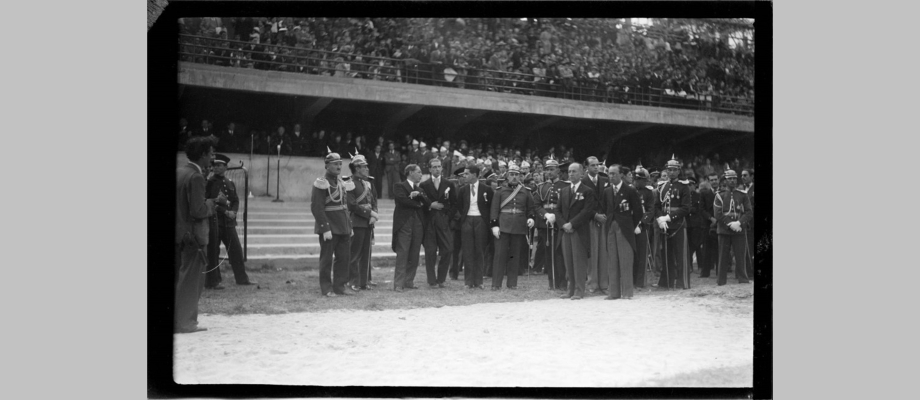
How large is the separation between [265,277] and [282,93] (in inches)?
77.1

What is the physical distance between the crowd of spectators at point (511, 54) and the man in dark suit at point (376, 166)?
0.86 m

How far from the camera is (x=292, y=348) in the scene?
7.30m

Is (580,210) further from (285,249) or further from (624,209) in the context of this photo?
(285,249)

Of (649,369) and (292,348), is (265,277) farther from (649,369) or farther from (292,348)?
(649,369)

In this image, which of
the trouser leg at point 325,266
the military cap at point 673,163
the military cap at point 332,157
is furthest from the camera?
the military cap at point 673,163

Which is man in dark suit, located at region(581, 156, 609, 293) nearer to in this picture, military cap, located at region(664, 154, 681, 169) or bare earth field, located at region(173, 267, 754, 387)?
military cap, located at region(664, 154, 681, 169)

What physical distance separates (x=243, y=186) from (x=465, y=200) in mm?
2922

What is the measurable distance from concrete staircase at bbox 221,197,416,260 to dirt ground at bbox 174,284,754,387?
2.67ft

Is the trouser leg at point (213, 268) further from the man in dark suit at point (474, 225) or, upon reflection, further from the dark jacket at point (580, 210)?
the dark jacket at point (580, 210)

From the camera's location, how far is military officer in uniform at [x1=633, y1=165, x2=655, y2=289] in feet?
31.1

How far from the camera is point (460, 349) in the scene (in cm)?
735

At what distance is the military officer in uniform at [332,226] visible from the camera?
853 cm

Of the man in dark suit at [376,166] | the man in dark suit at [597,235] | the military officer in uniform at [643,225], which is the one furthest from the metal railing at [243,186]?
the military officer in uniform at [643,225]

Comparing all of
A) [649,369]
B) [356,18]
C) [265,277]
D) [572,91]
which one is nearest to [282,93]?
[356,18]
